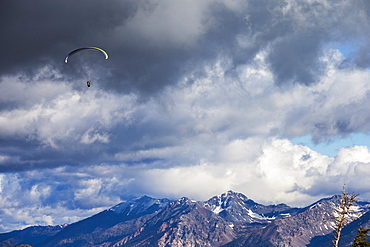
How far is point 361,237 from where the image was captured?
280ft

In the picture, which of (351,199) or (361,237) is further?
(361,237)

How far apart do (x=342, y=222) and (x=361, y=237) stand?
41.5 feet

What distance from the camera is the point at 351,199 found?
74562 mm

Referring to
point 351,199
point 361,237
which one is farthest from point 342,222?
point 361,237

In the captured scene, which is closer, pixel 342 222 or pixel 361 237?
pixel 342 222

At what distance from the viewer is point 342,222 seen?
248 feet

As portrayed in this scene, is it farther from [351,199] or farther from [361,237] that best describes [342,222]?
[361,237]

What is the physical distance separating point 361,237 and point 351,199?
14883 millimetres

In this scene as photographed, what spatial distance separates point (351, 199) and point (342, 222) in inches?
163
